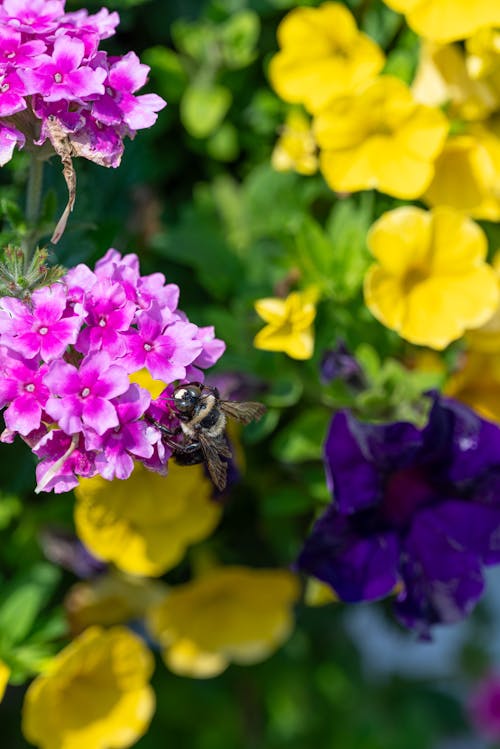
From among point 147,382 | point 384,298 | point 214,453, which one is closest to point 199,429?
point 214,453

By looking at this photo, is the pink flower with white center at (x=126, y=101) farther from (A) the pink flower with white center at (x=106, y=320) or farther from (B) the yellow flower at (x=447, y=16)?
(B) the yellow flower at (x=447, y=16)

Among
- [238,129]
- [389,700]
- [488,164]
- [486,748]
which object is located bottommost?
[486,748]

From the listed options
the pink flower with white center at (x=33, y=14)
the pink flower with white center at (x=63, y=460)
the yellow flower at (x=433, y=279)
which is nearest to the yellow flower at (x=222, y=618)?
the yellow flower at (x=433, y=279)

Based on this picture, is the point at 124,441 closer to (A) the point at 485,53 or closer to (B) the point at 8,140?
(B) the point at 8,140

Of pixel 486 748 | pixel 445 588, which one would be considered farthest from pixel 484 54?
pixel 486 748

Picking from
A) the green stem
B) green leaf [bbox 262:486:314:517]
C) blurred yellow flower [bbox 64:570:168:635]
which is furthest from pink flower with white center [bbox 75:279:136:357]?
blurred yellow flower [bbox 64:570:168:635]

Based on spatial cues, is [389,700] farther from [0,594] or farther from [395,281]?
[395,281]
